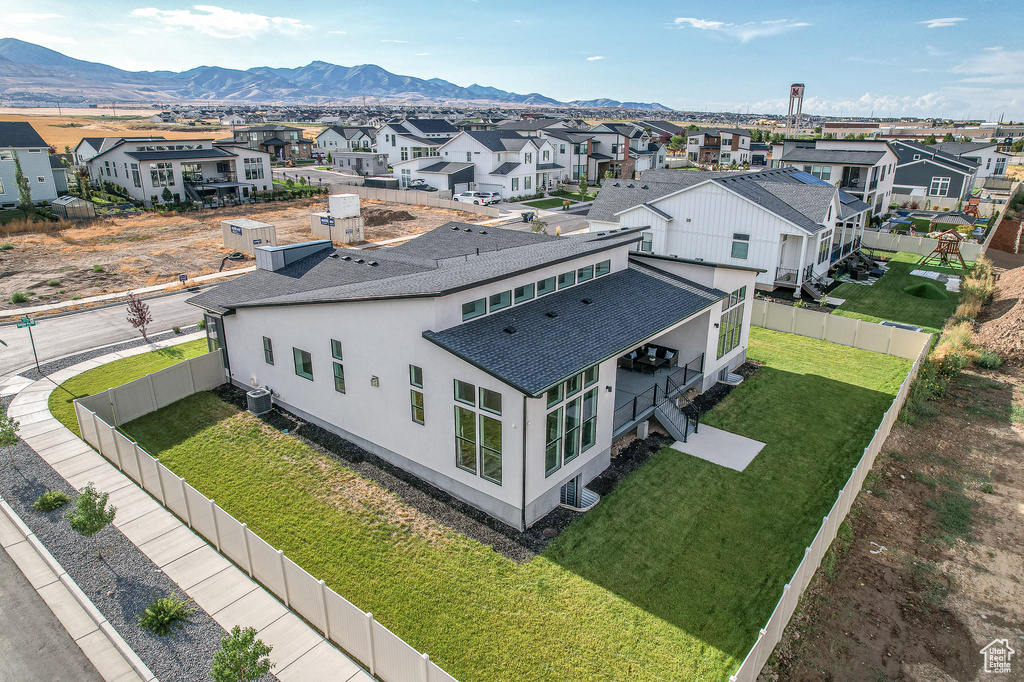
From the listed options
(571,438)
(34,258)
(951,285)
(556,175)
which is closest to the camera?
(571,438)

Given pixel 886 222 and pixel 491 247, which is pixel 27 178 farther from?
pixel 886 222

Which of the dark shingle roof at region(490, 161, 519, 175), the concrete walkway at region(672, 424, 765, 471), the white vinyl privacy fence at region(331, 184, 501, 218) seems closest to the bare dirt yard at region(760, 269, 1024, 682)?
the concrete walkway at region(672, 424, 765, 471)

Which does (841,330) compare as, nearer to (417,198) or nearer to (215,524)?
(215,524)

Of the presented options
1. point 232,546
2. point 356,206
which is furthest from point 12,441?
point 356,206

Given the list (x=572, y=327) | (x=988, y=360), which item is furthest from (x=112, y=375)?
(x=988, y=360)

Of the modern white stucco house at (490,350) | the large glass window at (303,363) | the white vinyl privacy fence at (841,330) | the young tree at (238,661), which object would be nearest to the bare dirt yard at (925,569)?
the white vinyl privacy fence at (841,330)

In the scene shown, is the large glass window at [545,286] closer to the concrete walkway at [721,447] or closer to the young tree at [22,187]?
the concrete walkway at [721,447]
